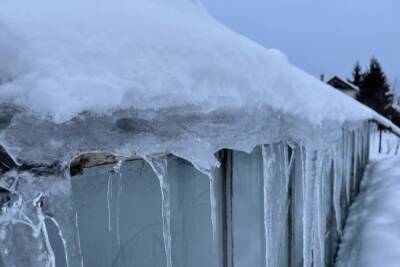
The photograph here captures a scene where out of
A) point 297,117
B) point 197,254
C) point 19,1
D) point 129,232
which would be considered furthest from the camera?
point 297,117

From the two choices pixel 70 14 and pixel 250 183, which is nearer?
pixel 70 14

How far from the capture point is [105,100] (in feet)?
2.45

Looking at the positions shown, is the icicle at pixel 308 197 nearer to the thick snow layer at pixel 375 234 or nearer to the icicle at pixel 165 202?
the thick snow layer at pixel 375 234

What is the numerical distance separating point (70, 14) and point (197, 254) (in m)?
0.91

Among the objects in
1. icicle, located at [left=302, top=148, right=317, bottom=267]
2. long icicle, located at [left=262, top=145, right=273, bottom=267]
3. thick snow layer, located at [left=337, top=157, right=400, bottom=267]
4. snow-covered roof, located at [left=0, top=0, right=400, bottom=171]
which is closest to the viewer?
snow-covered roof, located at [left=0, top=0, right=400, bottom=171]

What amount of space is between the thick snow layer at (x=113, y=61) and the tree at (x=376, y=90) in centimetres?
3116

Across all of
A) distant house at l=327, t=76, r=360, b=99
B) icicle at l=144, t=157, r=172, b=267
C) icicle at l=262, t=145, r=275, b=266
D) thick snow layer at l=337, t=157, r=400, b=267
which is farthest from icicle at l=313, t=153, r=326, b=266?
distant house at l=327, t=76, r=360, b=99

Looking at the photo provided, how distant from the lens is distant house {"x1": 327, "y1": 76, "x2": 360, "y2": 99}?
28438 mm

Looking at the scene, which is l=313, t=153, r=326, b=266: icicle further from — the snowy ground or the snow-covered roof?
the snow-covered roof

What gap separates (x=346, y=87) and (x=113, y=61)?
30.4 meters

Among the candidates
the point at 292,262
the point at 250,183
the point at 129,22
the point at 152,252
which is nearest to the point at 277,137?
the point at 250,183

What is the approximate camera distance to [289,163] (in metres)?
2.19

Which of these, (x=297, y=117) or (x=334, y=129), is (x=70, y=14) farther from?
(x=334, y=129)

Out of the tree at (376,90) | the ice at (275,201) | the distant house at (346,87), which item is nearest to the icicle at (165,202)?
the ice at (275,201)
